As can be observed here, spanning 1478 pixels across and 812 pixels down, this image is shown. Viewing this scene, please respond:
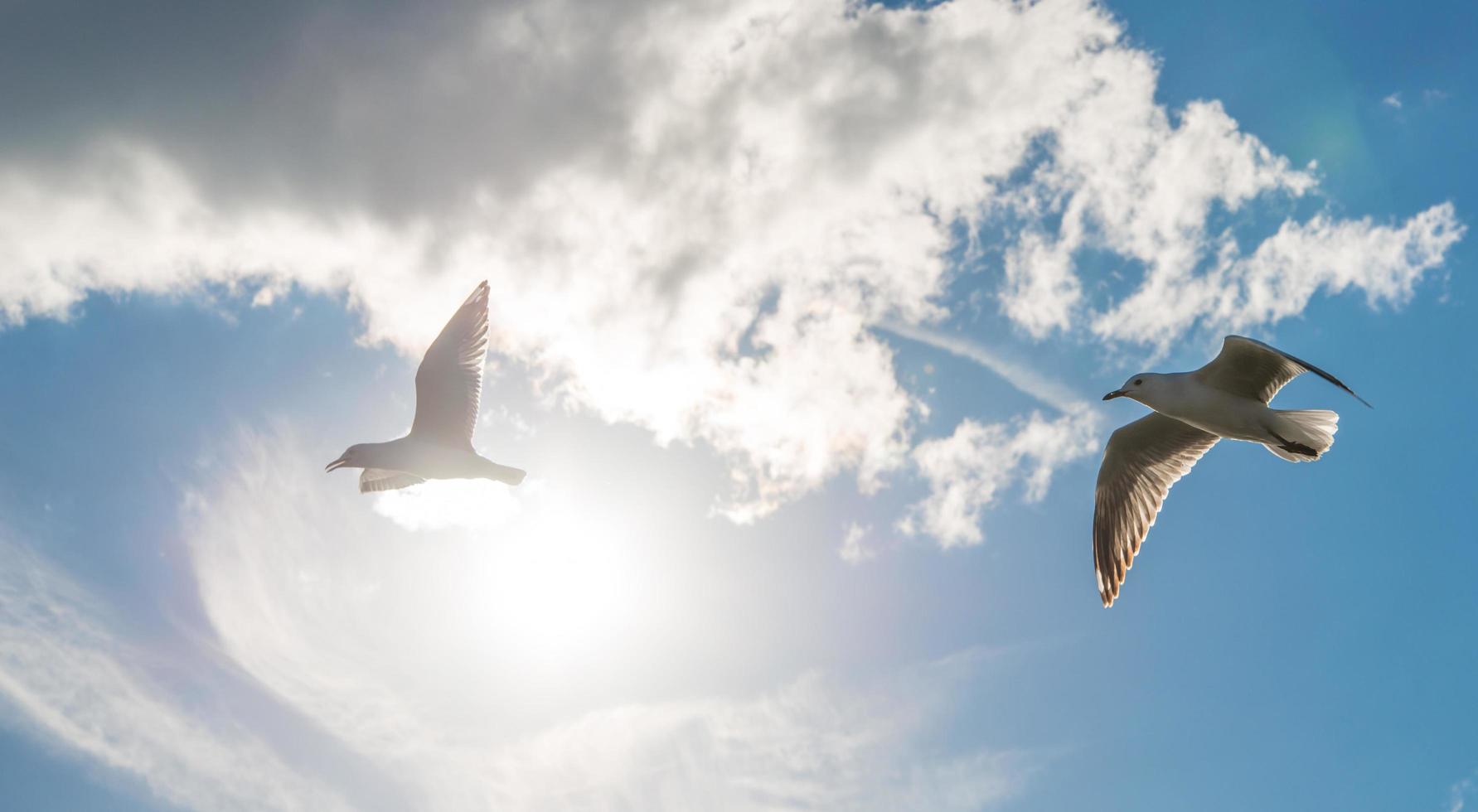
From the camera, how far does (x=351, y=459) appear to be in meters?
14.5

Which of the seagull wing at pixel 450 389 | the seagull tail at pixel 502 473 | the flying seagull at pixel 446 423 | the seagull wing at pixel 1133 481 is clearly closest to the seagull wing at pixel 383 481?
the flying seagull at pixel 446 423

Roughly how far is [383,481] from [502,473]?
2804 mm

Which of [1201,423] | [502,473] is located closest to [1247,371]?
[1201,423]

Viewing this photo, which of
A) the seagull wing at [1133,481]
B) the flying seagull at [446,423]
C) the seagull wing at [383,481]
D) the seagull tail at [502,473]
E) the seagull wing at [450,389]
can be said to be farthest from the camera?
the seagull wing at [383,481]

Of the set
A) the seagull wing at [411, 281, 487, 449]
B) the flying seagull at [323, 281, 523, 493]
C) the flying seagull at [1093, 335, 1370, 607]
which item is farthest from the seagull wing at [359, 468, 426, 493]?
the flying seagull at [1093, 335, 1370, 607]

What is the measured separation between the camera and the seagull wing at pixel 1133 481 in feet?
41.6

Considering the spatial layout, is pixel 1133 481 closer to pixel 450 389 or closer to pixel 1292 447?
pixel 1292 447

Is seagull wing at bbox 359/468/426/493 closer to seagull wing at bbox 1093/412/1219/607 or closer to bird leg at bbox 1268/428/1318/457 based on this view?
seagull wing at bbox 1093/412/1219/607

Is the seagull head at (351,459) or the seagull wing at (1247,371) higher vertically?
the seagull head at (351,459)

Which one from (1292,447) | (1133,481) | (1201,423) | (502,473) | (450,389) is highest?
(450,389)

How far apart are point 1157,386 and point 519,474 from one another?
825 cm

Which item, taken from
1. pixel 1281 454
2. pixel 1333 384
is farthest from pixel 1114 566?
pixel 1333 384

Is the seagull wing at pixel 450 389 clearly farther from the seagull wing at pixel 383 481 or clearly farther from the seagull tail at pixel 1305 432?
the seagull tail at pixel 1305 432

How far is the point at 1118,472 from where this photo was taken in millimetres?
13109
